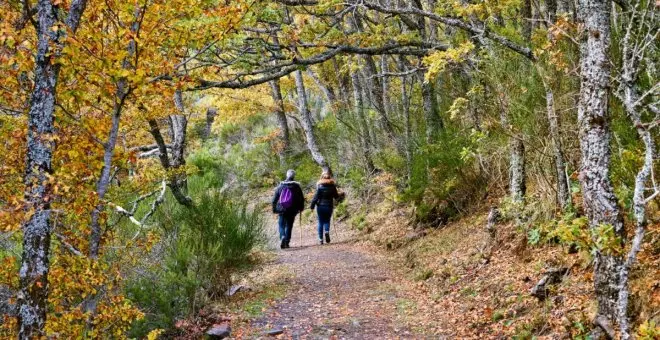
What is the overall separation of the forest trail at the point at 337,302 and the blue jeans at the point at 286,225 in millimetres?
1017

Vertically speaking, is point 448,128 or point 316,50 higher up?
point 316,50

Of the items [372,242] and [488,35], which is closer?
[488,35]

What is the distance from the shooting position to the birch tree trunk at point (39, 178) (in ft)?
12.5

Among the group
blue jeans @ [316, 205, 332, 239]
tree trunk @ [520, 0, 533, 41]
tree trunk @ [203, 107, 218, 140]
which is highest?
tree trunk @ [203, 107, 218, 140]

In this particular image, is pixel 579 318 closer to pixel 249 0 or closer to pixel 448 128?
pixel 249 0

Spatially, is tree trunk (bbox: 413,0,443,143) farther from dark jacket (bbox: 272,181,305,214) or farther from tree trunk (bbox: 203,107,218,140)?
tree trunk (bbox: 203,107,218,140)

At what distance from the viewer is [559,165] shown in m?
5.53

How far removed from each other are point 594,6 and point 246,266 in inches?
226

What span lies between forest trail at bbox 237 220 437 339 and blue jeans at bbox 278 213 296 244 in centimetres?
102

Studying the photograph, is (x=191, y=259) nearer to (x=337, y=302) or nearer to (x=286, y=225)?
(x=337, y=302)

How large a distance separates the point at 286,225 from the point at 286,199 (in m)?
0.68

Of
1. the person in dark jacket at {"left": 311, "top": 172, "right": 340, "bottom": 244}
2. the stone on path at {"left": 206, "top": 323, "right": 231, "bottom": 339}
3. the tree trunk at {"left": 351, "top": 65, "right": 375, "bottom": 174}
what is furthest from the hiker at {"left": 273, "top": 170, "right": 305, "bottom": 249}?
the stone on path at {"left": 206, "top": 323, "right": 231, "bottom": 339}

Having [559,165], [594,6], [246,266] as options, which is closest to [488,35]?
[559,165]

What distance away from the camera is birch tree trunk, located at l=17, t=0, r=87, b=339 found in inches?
151
